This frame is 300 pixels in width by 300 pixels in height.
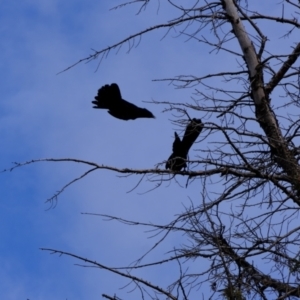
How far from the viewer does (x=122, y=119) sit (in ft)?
20.1

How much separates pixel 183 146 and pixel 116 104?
69cm

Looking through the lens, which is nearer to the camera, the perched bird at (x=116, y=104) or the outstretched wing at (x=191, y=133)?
the outstretched wing at (x=191, y=133)

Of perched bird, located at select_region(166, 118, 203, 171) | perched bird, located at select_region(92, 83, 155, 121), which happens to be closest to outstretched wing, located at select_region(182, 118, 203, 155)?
perched bird, located at select_region(166, 118, 203, 171)

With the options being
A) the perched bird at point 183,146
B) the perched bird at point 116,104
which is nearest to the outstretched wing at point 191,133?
the perched bird at point 183,146

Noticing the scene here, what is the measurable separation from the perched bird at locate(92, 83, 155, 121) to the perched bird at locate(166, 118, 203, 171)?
1.70 feet

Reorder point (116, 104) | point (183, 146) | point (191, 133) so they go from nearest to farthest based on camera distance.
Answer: point (191, 133)
point (183, 146)
point (116, 104)

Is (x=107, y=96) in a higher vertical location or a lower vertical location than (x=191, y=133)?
higher

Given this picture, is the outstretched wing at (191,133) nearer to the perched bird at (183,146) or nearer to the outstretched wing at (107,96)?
the perched bird at (183,146)

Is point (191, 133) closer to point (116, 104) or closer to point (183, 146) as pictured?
point (183, 146)

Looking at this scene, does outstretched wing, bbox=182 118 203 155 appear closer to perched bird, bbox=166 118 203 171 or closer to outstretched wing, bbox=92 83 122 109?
perched bird, bbox=166 118 203 171

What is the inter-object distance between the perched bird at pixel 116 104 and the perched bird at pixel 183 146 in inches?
20.4

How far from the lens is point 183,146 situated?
5.84 metres

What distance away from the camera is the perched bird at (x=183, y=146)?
571 cm

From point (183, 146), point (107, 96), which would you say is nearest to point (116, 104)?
point (107, 96)
